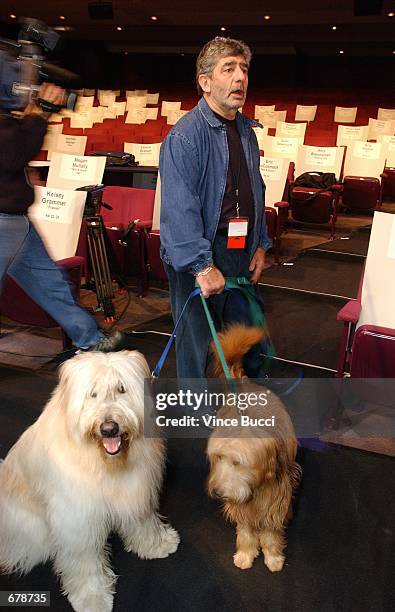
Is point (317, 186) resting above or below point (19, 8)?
below

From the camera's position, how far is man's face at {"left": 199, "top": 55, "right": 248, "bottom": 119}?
185cm

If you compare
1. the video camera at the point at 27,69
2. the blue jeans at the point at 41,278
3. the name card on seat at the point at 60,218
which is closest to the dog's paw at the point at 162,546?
the blue jeans at the point at 41,278

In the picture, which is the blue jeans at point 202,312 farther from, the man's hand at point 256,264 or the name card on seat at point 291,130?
the name card on seat at point 291,130

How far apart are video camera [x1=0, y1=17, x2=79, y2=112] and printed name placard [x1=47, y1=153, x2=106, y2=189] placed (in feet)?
6.15

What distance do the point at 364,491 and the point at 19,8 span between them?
17.0 metres

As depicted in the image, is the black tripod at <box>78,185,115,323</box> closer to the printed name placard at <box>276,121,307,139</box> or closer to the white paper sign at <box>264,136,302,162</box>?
the white paper sign at <box>264,136,302,162</box>

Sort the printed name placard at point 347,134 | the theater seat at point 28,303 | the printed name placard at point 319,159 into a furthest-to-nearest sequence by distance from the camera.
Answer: the printed name placard at point 347,134, the printed name placard at point 319,159, the theater seat at point 28,303

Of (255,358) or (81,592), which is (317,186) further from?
(81,592)

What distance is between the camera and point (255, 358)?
7.48ft

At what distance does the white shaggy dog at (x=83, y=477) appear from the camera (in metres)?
1.40

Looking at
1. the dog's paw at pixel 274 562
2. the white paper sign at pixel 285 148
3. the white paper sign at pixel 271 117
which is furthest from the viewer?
the white paper sign at pixel 271 117

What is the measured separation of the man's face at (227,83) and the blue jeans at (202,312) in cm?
50

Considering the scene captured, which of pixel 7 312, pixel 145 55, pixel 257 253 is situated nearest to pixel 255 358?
pixel 257 253

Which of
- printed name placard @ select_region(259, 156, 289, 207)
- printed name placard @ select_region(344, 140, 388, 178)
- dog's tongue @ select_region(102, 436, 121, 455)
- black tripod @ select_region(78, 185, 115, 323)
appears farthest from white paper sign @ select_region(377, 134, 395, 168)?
dog's tongue @ select_region(102, 436, 121, 455)
